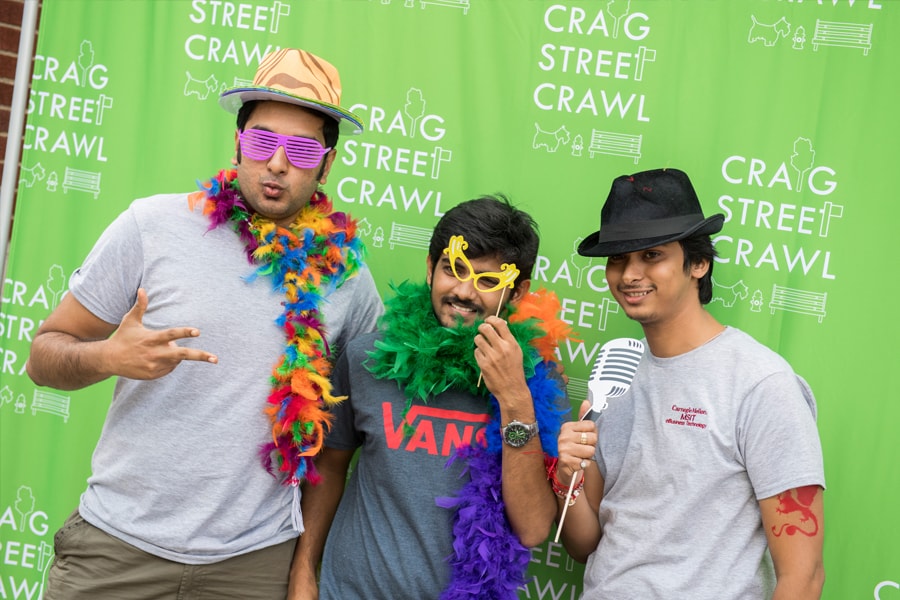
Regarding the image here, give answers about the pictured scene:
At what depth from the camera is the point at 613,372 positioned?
2.17 metres

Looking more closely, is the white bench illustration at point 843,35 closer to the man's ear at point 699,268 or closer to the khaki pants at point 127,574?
the man's ear at point 699,268

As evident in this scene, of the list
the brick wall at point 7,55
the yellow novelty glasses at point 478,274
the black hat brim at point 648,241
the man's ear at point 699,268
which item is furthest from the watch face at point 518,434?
the brick wall at point 7,55

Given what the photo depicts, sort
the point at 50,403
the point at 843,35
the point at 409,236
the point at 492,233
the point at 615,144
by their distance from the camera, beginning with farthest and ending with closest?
1. the point at 50,403
2. the point at 409,236
3. the point at 615,144
4. the point at 843,35
5. the point at 492,233

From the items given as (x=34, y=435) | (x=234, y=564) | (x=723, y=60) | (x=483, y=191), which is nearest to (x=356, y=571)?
(x=234, y=564)

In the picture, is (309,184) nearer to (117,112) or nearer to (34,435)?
(117,112)

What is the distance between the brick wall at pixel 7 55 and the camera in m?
2.93

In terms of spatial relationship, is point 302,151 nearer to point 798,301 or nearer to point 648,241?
point 648,241

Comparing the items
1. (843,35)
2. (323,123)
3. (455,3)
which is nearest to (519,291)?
(323,123)

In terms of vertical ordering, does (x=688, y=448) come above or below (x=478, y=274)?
below

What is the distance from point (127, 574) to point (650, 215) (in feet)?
5.31

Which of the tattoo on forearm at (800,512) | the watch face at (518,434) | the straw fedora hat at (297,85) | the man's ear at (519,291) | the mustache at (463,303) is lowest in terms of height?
the tattoo on forearm at (800,512)

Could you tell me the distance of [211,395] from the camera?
1.99 m

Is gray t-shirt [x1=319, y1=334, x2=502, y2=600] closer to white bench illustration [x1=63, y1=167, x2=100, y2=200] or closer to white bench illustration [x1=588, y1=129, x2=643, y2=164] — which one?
white bench illustration [x1=588, y1=129, x2=643, y2=164]

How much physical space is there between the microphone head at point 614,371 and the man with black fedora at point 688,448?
0.04 meters
